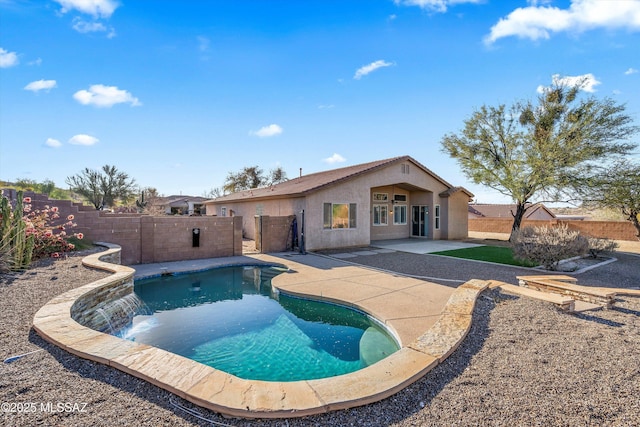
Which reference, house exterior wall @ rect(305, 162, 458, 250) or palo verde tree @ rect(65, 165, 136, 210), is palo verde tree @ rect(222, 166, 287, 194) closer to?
palo verde tree @ rect(65, 165, 136, 210)

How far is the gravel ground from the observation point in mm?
2553

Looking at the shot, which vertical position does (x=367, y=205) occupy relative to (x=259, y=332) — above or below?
above

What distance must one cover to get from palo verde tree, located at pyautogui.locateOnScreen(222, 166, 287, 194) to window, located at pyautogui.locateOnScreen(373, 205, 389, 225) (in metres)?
26.9

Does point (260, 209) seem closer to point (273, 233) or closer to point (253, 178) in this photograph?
point (273, 233)

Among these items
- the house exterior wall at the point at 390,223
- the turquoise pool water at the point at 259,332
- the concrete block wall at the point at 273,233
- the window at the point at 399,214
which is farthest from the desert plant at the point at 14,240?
the window at the point at 399,214

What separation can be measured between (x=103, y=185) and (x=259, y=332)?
109 ft

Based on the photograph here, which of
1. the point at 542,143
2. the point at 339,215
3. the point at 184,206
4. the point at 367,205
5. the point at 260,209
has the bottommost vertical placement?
the point at 339,215

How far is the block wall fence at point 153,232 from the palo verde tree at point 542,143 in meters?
15.3

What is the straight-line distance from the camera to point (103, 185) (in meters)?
31.1

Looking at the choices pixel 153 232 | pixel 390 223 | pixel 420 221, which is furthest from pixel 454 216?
pixel 153 232

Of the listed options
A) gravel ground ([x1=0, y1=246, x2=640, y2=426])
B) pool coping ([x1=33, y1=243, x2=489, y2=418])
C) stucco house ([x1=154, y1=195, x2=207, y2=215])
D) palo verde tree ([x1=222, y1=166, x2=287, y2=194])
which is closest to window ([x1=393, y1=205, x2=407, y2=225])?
pool coping ([x1=33, y1=243, x2=489, y2=418])

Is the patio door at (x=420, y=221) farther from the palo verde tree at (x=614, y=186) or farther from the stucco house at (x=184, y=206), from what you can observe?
the stucco house at (x=184, y=206)

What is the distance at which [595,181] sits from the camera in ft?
54.1

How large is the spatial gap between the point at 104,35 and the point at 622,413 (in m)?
15.7
